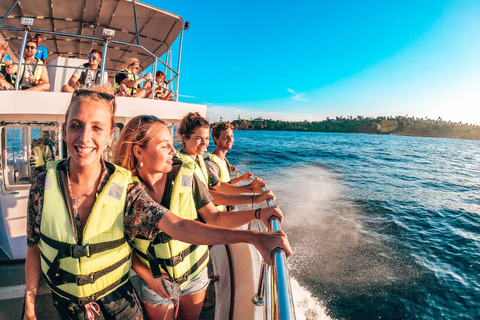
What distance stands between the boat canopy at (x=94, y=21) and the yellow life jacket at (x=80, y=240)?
4.11 meters

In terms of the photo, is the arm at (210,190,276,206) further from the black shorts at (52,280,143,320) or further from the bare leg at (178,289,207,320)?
the black shorts at (52,280,143,320)

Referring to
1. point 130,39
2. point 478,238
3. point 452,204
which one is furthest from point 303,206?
point 130,39

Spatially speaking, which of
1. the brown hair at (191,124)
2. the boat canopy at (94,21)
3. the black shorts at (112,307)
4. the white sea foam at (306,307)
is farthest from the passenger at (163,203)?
the boat canopy at (94,21)

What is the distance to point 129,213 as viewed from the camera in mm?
1297

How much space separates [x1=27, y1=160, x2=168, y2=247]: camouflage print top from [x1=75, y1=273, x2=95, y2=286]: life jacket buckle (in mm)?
204

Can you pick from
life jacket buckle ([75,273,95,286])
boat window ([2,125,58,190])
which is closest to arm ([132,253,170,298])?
life jacket buckle ([75,273,95,286])

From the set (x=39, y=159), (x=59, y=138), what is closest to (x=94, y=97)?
(x=59, y=138)

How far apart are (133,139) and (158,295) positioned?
1003mm

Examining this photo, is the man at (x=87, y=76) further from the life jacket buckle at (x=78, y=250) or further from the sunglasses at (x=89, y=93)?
the life jacket buckle at (x=78, y=250)

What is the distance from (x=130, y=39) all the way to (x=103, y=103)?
650 centimetres

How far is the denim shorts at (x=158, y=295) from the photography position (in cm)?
163

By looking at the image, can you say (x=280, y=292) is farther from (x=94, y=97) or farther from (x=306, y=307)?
(x=306, y=307)

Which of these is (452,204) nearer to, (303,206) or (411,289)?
(303,206)

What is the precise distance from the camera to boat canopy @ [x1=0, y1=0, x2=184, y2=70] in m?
5.18
